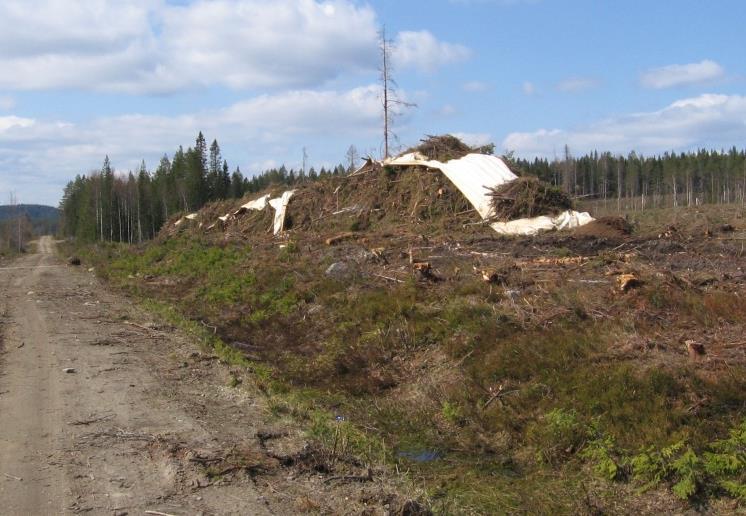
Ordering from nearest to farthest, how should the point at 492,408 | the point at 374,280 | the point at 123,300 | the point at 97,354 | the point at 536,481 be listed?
the point at 536,481 → the point at 492,408 → the point at 97,354 → the point at 374,280 → the point at 123,300

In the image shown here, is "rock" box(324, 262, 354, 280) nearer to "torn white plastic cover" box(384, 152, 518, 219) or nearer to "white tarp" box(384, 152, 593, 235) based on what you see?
"white tarp" box(384, 152, 593, 235)

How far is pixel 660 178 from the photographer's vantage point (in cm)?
9325

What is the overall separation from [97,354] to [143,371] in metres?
1.38

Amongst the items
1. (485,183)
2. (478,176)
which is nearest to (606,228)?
(485,183)

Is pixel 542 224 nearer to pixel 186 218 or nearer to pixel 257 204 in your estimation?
pixel 257 204

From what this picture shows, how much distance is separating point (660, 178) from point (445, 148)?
8078cm

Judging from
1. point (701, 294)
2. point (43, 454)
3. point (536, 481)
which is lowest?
point (536, 481)

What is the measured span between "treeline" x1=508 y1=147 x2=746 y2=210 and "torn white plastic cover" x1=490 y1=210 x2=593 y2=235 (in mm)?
68408

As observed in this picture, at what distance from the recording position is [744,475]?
511 centimetres

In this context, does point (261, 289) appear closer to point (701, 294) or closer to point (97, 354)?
point (97, 354)

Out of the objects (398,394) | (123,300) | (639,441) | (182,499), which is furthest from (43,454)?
(123,300)

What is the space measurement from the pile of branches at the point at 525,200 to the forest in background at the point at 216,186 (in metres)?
49.6

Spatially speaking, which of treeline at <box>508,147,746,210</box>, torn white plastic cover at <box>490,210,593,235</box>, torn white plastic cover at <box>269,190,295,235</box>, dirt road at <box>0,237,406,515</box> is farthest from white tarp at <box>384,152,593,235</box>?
treeline at <box>508,147,746,210</box>

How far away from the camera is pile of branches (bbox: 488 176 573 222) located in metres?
17.9
